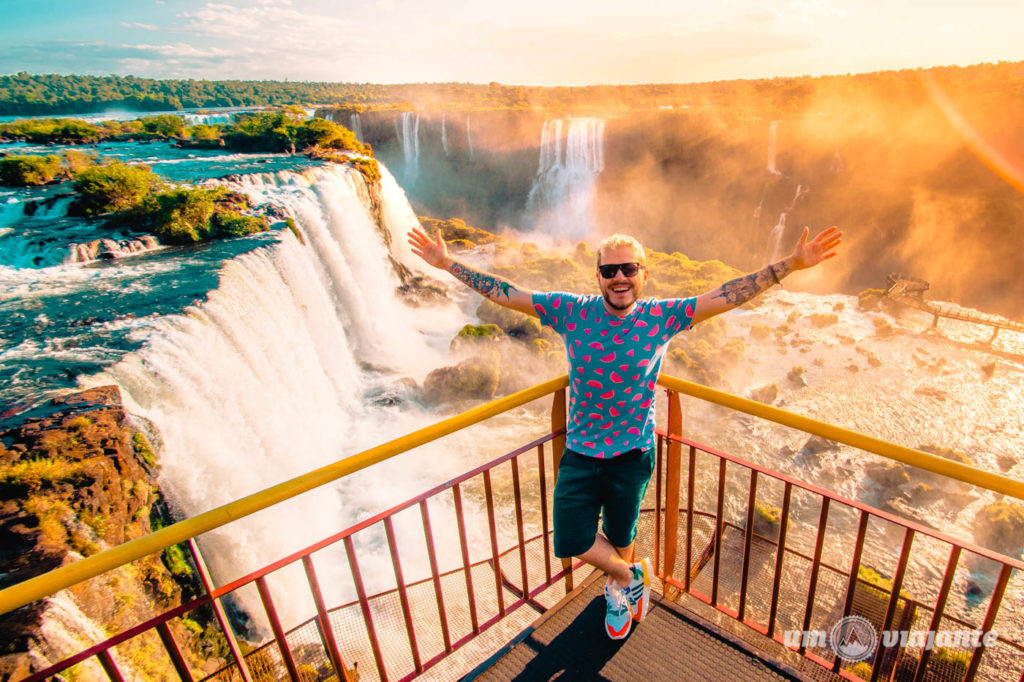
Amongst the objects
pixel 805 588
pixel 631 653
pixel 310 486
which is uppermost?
pixel 310 486

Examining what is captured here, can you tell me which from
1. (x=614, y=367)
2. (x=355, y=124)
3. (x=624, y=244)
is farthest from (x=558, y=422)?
(x=355, y=124)

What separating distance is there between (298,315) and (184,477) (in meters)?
5.64

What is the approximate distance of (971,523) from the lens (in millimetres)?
10016

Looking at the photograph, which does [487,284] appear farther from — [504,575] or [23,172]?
[23,172]

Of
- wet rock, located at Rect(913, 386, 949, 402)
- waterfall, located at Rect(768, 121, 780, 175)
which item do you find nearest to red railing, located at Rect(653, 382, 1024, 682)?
wet rock, located at Rect(913, 386, 949, 402)

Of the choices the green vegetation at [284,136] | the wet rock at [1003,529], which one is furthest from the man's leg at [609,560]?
the green vegetation at [284,136]

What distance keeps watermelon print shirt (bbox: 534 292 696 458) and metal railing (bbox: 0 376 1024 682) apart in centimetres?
29

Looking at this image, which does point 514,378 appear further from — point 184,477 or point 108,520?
point 108,520

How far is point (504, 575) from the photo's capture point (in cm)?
513

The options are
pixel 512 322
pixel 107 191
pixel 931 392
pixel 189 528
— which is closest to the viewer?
pixel 189 528

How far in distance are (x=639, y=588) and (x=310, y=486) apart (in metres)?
1.95

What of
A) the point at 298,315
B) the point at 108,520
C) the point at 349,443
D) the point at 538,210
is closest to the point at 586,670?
the point at 108,520

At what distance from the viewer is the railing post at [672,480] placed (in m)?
2.85

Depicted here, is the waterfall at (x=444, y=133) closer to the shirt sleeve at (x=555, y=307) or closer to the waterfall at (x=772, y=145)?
the waterfall at (x=772, y=145)
